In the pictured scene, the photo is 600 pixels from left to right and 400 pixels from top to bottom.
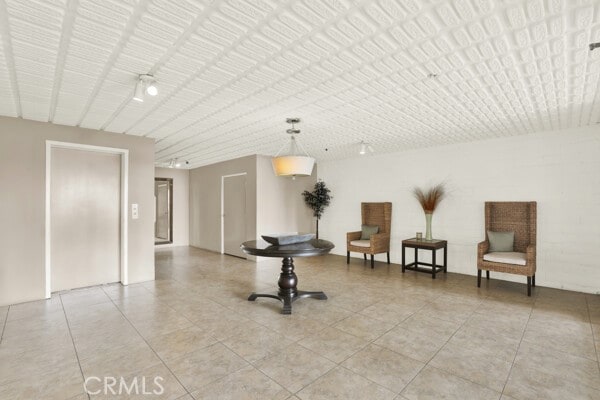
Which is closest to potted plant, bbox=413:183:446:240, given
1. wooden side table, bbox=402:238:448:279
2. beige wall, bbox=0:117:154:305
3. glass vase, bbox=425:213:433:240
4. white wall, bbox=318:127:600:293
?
glass vase, bbox=425:213:433:240

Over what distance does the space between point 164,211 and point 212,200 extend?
2175 mm

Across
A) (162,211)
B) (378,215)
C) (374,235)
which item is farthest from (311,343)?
(162,211)

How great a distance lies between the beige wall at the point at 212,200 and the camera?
6.76 m

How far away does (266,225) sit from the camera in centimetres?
680

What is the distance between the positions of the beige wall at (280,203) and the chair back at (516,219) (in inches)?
159

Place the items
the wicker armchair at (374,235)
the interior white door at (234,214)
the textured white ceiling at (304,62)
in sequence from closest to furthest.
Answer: the textured white ceiling at (304,62)
the wicker armchair at (374,235)
the interior white door at (234,214)

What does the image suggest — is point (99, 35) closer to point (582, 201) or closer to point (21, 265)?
point (21, 265)

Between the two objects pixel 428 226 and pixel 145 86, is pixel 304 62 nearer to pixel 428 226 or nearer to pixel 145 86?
pixel 145 86

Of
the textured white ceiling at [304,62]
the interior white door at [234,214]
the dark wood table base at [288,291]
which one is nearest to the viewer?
the textured white ceiling at [304,62]

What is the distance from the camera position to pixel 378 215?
6.60m

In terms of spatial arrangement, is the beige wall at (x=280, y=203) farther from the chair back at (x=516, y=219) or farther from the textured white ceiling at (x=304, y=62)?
the chair back at (x=516, y=219)

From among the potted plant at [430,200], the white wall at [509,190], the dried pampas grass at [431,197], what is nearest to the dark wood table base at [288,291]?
the potted plant at [430,200]

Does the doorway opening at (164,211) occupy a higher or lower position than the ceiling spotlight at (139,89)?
lower

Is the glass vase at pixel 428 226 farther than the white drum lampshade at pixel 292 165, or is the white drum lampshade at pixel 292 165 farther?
the glass vase at pixel 428 226
